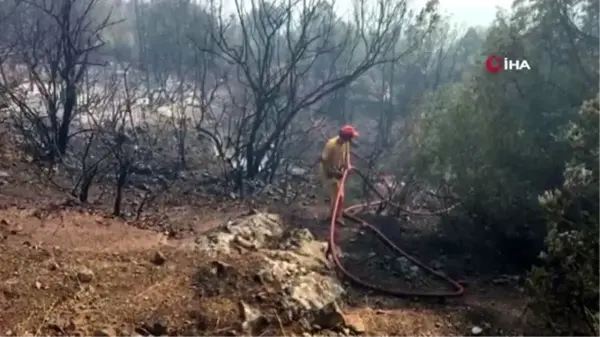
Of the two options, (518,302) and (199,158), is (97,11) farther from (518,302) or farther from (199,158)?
(518,302)

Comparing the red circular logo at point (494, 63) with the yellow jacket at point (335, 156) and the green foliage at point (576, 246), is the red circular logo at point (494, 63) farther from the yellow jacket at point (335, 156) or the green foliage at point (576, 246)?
the green foliage at point (576, 246)

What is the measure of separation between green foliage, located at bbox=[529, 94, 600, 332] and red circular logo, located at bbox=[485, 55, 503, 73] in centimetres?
270

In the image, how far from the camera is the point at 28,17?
2092cm

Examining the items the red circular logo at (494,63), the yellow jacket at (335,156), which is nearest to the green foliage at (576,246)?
the red circular logo at (494,63)

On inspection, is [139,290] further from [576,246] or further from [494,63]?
[494,63]

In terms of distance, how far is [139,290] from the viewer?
4.41 meters

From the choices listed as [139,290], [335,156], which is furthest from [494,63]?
[139,290]

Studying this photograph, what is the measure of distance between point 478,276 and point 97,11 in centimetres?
2479

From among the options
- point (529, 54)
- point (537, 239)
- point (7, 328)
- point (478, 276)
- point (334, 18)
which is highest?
point (334, 18)

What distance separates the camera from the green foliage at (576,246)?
196 inches

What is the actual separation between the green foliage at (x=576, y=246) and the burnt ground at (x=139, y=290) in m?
0.59

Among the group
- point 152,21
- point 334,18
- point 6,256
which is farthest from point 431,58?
point 6,256

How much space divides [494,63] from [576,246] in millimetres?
4199

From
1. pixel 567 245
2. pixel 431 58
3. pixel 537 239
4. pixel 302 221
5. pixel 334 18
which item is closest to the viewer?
pixel 567 245
